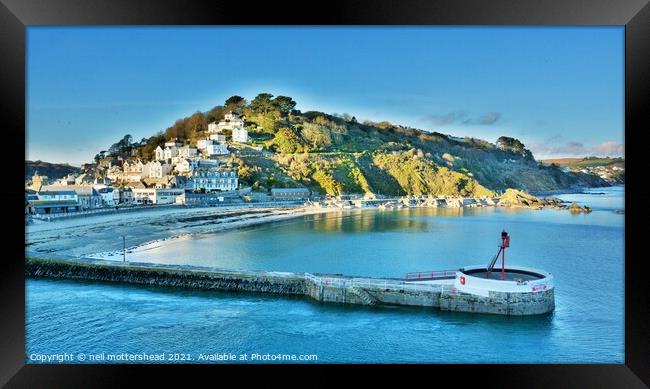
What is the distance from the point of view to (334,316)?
18.6 ft

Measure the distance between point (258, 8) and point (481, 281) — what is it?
375cm

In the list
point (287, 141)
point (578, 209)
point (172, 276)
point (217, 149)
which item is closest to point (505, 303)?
point (172, 276)

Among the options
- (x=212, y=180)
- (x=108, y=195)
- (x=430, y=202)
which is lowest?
(x=430, y=202)

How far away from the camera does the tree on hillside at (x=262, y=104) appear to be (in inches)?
297

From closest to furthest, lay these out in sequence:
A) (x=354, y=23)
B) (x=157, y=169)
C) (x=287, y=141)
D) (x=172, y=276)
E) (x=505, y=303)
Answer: (x=354, y=23), (x=505, y=303), (x=172, y=276), (x=157, y=169), (x=287, y=141)

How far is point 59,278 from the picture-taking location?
7.19 metres

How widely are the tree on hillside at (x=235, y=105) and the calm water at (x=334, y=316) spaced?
2290mm

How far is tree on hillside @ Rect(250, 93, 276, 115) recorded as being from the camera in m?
7.54

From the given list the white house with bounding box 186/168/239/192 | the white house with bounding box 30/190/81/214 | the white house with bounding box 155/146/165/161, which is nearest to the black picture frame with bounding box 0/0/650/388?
the white house with bounding box 30/190/81/214

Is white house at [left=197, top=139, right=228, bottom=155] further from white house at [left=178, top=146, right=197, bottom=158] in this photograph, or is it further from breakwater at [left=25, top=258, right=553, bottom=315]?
breakwater at [left=25, top=258, right=553, bottom=315]

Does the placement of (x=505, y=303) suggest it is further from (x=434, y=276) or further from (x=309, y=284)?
(x=309, y=284)

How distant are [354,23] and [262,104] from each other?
15.0 feet
